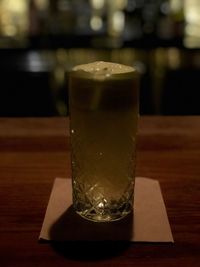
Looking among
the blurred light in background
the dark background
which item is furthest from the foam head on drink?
the blurred light in background

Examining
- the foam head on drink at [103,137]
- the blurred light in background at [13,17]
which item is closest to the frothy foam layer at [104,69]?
the foam head on drink at [103,137]

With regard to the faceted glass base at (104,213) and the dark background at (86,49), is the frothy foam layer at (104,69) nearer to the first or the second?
the faceted glass base at (104,213)

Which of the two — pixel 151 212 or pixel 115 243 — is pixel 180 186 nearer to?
pixel 151 212

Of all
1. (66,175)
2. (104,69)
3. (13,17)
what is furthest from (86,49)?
(104,69)

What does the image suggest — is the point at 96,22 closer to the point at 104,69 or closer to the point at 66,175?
the point at 66,175

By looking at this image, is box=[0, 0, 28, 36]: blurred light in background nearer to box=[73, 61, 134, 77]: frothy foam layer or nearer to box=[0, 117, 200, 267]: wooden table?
box=[0, 117, 200, 267]: wooden table

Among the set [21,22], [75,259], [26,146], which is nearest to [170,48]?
[21,22]
